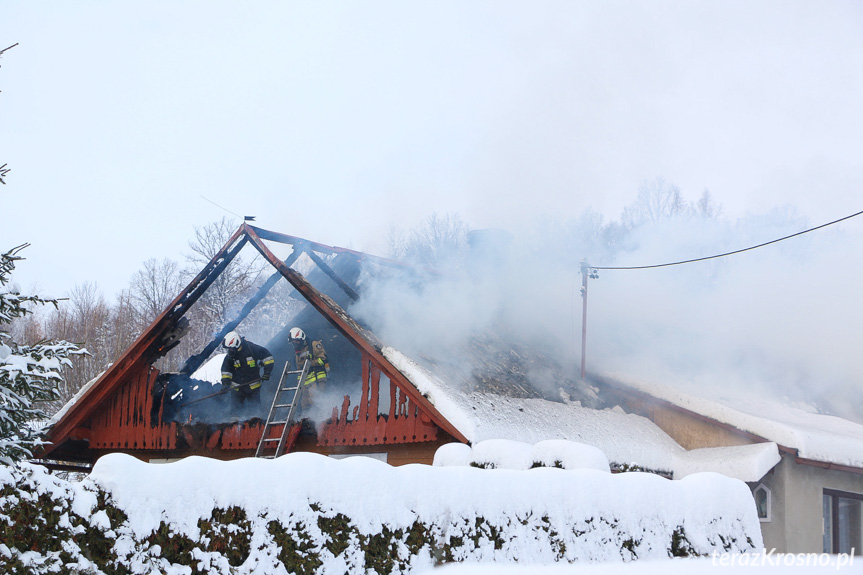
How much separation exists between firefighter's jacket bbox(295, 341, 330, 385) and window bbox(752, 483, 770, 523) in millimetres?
8254

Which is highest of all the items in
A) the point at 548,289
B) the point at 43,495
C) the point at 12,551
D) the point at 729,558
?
the point at 548,289

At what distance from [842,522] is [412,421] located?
8.73 m

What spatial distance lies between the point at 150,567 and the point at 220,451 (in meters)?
9.84

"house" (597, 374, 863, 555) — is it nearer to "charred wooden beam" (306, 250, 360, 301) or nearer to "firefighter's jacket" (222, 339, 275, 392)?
"charred wooden beam" (306, 250, 360, 301)

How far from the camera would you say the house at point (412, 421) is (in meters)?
12.2

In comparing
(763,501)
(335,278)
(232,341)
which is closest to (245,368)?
(232,341)

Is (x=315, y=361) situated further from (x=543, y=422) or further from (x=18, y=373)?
(x=18, y=373)

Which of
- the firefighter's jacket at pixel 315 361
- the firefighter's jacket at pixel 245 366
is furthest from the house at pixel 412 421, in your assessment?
the firefighter's jacket at pixel 245 366

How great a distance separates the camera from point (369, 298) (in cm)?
1558

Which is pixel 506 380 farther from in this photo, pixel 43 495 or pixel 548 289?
pixel 43 495

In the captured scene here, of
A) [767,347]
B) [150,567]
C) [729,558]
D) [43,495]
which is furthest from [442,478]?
[767,347]

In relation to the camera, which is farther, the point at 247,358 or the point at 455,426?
the point at 247,358

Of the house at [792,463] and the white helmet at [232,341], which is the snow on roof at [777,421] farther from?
the white helmet at [232,341]

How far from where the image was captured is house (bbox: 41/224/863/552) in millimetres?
12162
